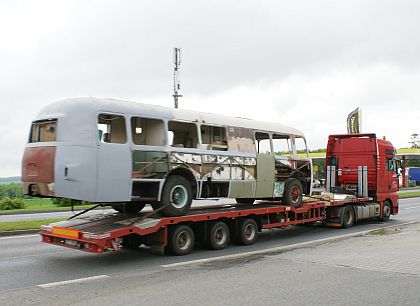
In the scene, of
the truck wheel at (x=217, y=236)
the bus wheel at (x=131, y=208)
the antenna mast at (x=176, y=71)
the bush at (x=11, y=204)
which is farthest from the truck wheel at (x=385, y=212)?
the bush at (x=11, y=204)

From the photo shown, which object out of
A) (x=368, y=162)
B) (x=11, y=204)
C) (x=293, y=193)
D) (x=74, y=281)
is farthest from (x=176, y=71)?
(x=74, y=281)

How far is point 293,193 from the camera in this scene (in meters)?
13.7

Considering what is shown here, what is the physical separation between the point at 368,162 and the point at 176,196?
9.53 meters

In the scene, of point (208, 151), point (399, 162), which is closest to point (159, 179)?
point (208, 151)

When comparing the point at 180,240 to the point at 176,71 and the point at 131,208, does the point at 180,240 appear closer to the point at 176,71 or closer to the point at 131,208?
the point at 131,208

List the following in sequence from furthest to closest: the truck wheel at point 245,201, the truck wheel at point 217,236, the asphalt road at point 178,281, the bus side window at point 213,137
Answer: the truck wheel at point 245,201
the bus side window at point 213,137
the truck wheel at point 217,236
the asphalt road at point 178,281

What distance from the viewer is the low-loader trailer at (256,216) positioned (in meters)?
9.39

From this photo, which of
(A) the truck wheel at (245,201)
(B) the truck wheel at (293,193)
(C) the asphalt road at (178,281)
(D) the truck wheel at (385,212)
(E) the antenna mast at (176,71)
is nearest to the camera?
(C) the asphalt road at (178,281)

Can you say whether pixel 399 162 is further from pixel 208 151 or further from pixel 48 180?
pixel 48 180

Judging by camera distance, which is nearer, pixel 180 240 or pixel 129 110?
pixel 129 110

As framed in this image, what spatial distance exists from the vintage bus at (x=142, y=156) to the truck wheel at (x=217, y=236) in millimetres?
749

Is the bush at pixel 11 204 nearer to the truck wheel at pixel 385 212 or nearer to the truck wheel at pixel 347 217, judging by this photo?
the truck wheel at pixel 347 217

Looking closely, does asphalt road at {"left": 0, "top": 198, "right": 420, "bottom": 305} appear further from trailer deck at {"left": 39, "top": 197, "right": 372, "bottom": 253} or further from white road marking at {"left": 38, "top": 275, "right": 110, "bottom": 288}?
trailer deck at {"left": 39, "top": 197, "right": 372, "bottom": 253}

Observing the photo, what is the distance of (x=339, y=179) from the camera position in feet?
59.0
